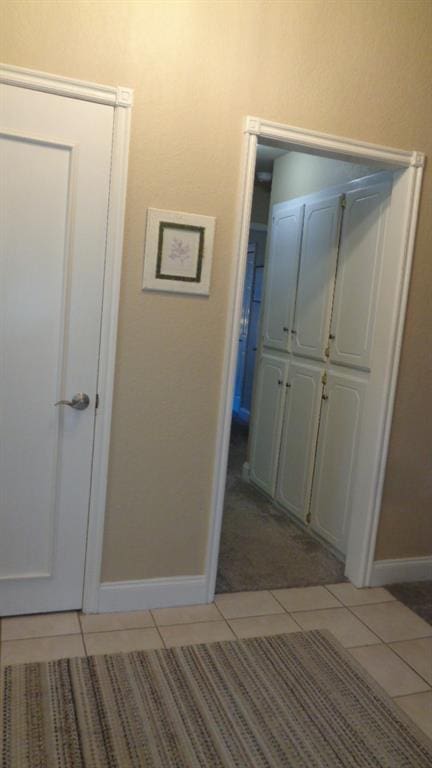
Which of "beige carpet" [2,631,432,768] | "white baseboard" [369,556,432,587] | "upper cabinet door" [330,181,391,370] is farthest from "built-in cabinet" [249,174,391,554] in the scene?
"beige carpet" [2,631,432,768]

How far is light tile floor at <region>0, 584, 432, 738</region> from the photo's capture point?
226 cm

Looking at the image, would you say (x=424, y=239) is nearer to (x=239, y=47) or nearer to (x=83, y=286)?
(x=239, y=47)

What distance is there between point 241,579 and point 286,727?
100 centimetres

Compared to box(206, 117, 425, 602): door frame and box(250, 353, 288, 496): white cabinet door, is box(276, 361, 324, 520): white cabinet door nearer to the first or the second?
box(250, 353, 288, 496): white cabinet door

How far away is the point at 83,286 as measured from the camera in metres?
2.32

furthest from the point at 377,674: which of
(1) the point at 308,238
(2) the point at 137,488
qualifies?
(1) the point at 308,238

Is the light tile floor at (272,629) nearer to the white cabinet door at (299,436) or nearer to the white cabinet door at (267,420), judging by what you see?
the white cabinet door at (299,436)

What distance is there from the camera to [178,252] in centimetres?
243

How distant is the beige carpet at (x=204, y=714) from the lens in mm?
1816

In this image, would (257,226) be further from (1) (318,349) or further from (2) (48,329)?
(2) (48,329)

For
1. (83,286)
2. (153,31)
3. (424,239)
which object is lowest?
(83,286)

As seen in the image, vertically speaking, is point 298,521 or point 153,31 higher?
point 153,31

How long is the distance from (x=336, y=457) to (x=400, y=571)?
0.65 m

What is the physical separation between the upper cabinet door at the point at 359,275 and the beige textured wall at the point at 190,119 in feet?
0.79
